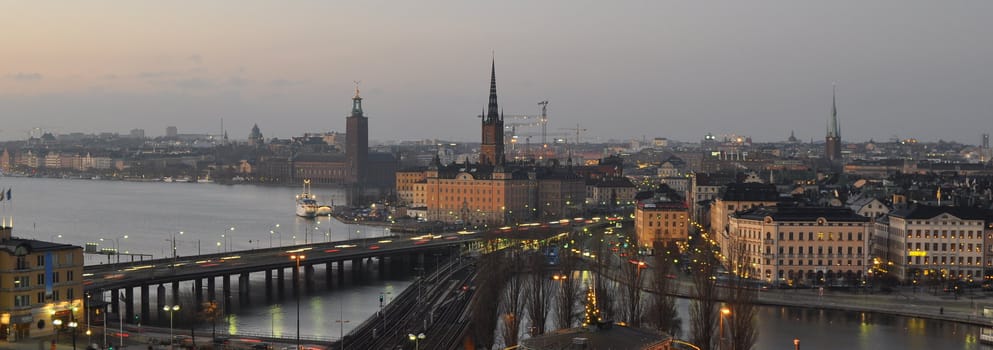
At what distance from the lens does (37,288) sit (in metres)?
16.4

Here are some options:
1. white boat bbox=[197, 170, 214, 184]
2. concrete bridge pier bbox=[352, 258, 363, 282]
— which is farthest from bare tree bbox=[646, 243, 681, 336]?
white boat bbox=[197, 170, 214, 184]

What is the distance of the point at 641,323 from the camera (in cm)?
1784

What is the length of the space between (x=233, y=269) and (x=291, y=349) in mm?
9531

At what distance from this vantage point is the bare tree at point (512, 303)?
16486 millimetres

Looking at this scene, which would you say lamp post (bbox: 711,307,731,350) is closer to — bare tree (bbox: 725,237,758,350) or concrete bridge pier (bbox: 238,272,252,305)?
bare tree (bbox: 725,237,758,350)

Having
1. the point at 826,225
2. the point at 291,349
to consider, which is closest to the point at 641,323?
the point at 291,349

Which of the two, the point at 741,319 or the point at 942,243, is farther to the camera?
the point at 942,243

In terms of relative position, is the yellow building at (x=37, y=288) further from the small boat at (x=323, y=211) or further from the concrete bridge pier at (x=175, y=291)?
the small boat at (x=323, y=211)

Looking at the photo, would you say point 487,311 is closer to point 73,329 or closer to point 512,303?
point 512,303

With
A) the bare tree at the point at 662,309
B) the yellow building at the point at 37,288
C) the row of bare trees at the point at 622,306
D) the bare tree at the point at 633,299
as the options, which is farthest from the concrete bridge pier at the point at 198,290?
the bare tree at the point at 662,309

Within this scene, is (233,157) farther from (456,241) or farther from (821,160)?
(456,241)

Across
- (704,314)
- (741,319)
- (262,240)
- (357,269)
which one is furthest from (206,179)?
(741,319)

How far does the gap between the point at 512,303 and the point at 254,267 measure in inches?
354

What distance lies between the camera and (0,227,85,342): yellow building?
1598 cm
